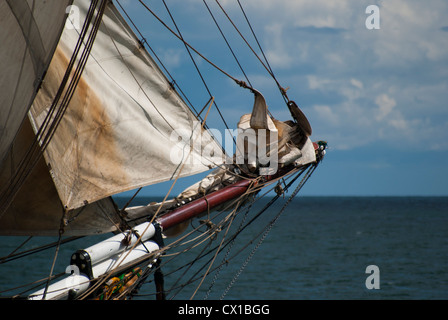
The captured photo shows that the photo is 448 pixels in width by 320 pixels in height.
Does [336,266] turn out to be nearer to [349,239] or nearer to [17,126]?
[349,239]

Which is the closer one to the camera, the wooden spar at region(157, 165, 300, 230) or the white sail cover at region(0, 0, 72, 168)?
the white sail cover at region(0, 0, 72, 168)

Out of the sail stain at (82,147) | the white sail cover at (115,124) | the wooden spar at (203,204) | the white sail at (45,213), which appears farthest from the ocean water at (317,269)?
the sail stain at (82,147)

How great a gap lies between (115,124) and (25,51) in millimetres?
2939

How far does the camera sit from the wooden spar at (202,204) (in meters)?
11.3

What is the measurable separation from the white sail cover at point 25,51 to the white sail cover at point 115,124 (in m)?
1.55

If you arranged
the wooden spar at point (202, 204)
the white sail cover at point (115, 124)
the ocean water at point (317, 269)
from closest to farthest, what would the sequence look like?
the white sail cover at point (115, 124)
the wooden spar at point (202, 204)
the ocean water at point (317, 269)

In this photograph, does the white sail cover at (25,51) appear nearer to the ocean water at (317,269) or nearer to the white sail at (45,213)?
the white sail at (45,213)

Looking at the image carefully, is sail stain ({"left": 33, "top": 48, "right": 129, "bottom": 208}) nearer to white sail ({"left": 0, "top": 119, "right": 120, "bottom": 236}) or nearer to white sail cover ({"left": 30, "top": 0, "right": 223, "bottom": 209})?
white sail cover ({"left": 30, "top": 0, "right": 223, "bottom": 209})

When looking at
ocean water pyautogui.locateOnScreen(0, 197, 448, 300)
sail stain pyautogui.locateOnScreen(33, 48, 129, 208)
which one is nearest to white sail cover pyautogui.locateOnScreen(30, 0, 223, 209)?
sail stain pyautogui.locateOnScreen(33, 48, 129, 208)

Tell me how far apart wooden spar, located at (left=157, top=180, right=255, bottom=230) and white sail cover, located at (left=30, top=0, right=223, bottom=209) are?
546 millimetres

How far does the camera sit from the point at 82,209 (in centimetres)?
1077

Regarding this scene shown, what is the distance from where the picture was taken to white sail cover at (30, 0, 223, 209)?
10.5 m

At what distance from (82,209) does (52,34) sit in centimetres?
333
